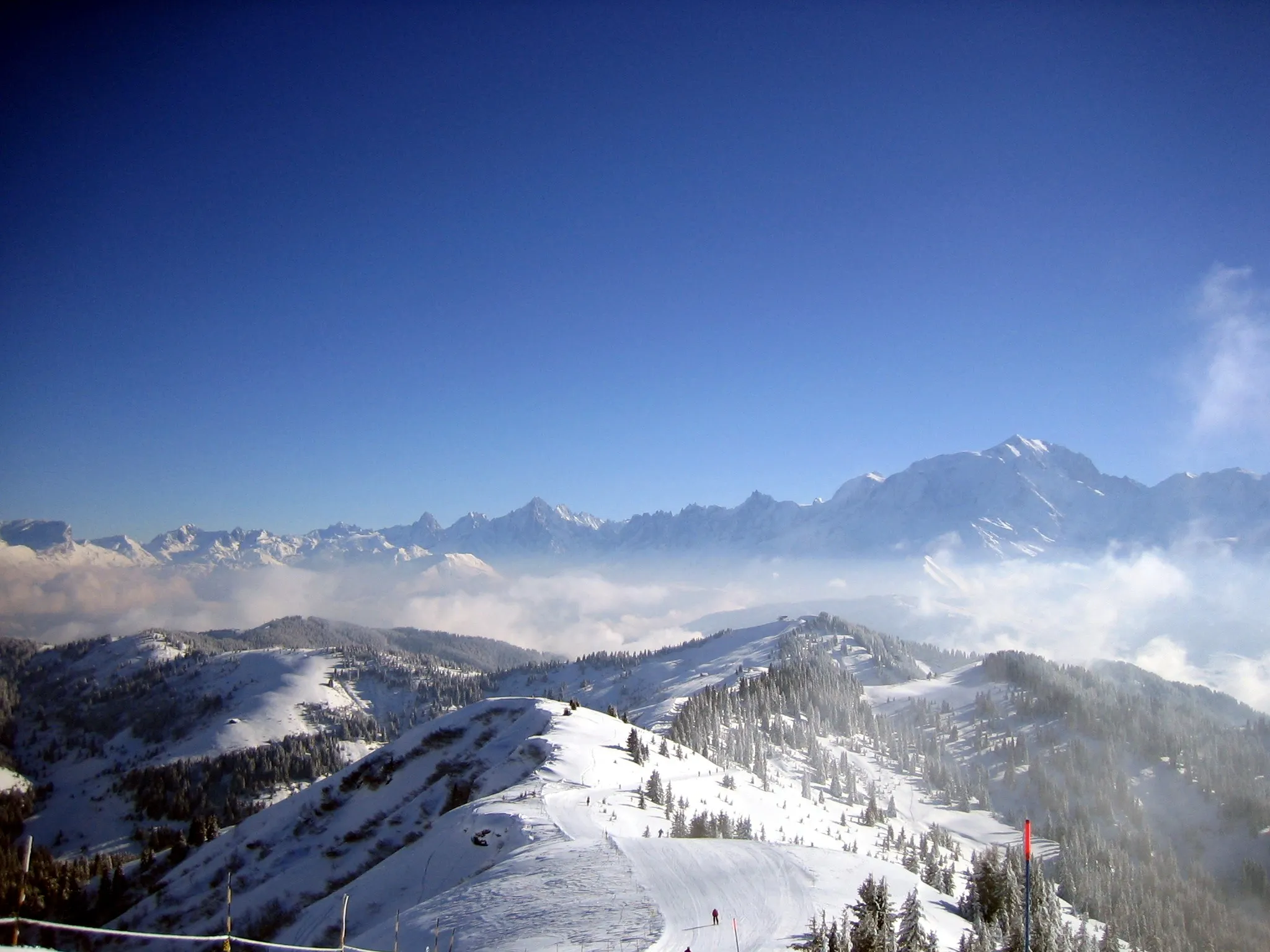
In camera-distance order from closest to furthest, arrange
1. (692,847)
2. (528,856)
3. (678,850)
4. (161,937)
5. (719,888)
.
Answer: (161,937)
(719,888)
(528,856)
(678,850)
(692,847)

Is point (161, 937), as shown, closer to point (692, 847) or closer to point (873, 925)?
point (873, 925)

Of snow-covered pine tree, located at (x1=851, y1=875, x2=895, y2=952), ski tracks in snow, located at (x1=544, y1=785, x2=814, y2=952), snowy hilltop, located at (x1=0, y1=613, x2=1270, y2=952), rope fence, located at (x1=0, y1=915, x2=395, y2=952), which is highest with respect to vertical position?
rope fence, located at (x1=0, y1=915, x2=395, y2=952)

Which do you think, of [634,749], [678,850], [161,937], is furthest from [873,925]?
[634,749]

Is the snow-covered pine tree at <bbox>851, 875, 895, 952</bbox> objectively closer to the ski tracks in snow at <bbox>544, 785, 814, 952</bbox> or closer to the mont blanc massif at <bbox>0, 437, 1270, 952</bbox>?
→ the mont blanc massif at <bbox>0, 437, 1270, 952</bbox>

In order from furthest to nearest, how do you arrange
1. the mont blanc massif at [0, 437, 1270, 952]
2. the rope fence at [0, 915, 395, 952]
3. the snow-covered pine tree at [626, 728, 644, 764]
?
the snow-covered pine tree at [626, 728, 644, 764] < the mont blanc massif at [0, 437, 1270, 952] < the rope fence at [0, 915, 395, 952]

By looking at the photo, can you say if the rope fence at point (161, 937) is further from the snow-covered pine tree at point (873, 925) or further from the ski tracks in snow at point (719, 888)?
the snow-covered pine tree at point (873, 925)

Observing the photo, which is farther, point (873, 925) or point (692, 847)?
point (692, 847)

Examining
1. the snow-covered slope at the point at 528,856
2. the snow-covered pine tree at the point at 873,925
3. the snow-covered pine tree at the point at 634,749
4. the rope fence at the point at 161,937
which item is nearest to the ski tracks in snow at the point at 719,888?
the snow-covered slope at the point at 528,856

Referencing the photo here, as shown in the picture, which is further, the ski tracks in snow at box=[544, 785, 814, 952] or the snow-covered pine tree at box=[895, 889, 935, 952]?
the ski tracks in snow at box=[544, 785, 814, 952]

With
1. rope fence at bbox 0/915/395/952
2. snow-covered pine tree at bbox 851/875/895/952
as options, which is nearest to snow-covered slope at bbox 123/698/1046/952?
snow-covered pine tree at bbox 851/875/895/952

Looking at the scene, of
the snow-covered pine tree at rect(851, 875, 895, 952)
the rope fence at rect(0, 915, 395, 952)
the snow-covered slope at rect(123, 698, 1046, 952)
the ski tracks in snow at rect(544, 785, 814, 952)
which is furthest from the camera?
the snow-covered slope at rect(123, 698, 1046, 952)

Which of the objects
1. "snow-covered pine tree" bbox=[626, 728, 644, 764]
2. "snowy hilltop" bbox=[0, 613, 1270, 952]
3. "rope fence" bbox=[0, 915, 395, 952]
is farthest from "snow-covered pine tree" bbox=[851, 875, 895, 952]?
"snow-covered pine tree" bbox=[626, 728, 644, 764]

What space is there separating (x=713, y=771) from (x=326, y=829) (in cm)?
6064

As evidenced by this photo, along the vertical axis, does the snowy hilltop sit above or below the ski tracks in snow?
below
